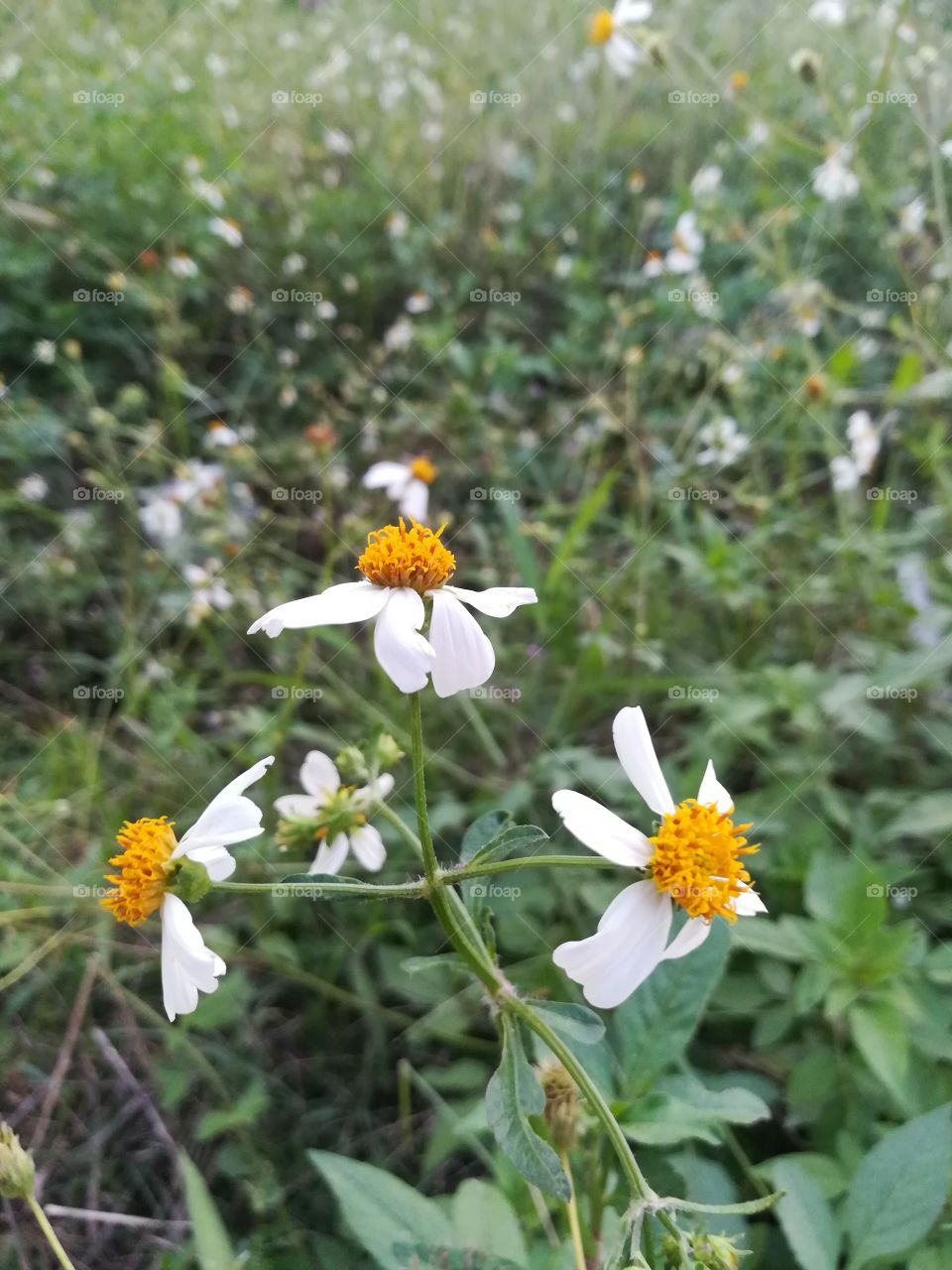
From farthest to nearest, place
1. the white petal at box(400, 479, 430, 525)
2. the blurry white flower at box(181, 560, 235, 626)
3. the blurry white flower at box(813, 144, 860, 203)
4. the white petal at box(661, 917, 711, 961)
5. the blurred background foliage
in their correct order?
the blurry white flower at box(813, 144, 860, 203), the blurry white flower at box(181, 560, 235, 626), the white petal at box(400, 479, 430, 525), the blurred background foliage, the white petal at box(661, 917, 711, 961)

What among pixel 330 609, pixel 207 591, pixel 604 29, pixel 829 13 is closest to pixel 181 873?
pixel 330 609

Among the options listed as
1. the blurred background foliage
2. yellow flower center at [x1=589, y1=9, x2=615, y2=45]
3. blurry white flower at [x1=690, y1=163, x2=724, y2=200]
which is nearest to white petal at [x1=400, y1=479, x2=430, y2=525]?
the blurred background foliage

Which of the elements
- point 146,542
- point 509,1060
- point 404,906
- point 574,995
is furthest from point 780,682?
point 146,542

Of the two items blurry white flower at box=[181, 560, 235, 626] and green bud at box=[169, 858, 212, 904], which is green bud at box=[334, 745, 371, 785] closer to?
green bud at box=[169, 858, 212, 904]

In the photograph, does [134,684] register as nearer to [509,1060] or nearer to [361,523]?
[361,523]

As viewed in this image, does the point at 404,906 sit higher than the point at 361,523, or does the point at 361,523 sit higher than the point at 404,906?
the point at 361,523
